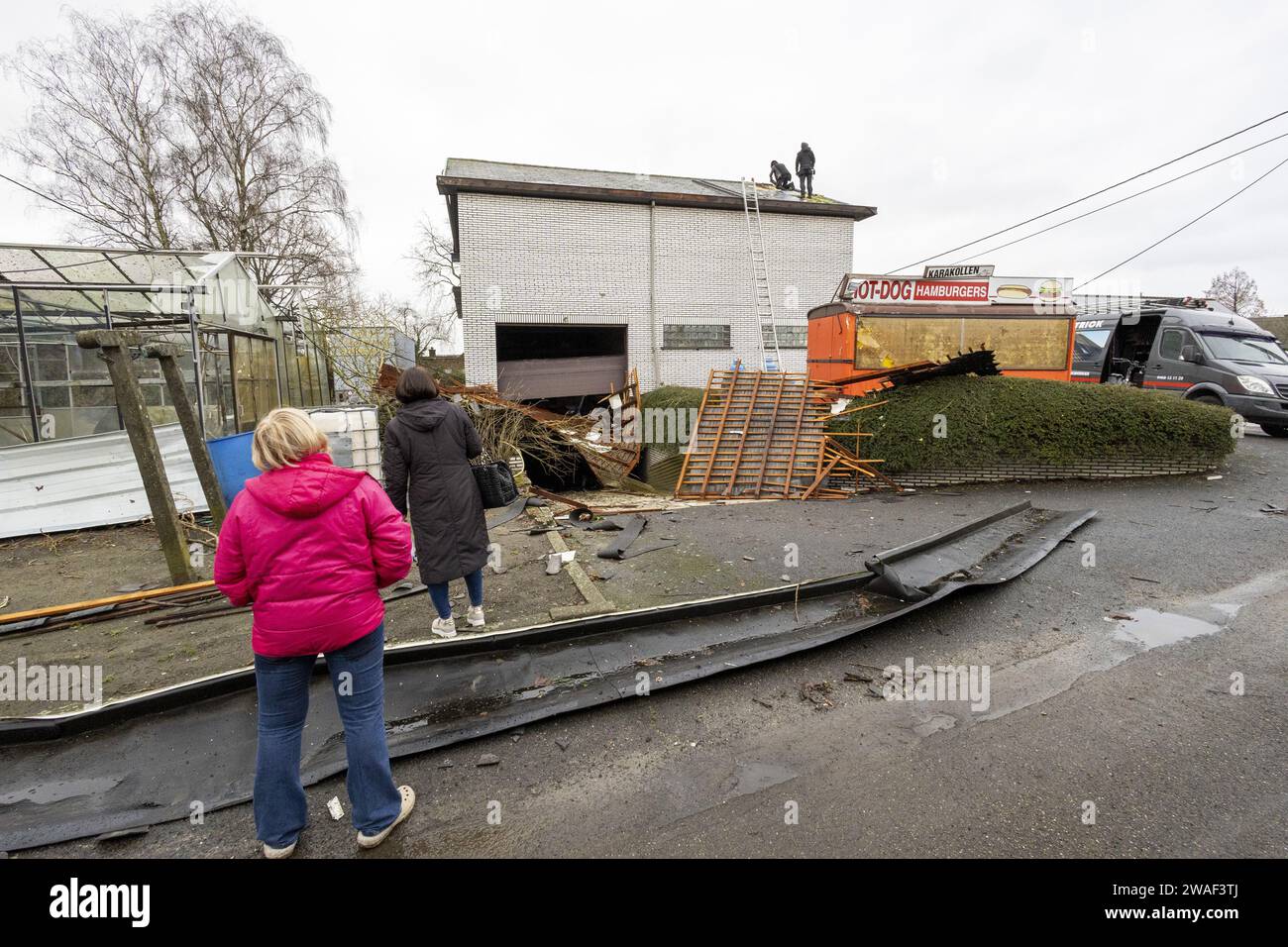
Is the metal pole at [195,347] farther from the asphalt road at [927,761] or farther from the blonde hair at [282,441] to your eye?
the asphalt road at [927,761]

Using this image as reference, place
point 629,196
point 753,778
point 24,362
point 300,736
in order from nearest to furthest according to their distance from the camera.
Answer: point 300,736, point 753,778, point 24,362, point 629,196

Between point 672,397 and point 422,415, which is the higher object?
point 672,397

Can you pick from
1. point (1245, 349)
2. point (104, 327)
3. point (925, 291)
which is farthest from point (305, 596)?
point (1245, 349)

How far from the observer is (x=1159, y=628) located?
13.9 feet

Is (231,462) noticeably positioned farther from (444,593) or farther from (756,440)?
(756,440)

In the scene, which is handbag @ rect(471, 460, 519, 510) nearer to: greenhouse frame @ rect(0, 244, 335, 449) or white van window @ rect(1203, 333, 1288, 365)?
greenhouse frame @ rect(0, 244, 335, 449)

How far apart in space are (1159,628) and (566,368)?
43.5 feet

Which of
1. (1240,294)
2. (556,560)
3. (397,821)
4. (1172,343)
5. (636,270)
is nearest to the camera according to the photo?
(397,821)

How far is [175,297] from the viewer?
358 inches

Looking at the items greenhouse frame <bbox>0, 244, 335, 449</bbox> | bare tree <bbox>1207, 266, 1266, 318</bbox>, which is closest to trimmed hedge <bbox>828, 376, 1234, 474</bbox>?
greenhouse frame <bbox>0, 244, 335, 449</bbox>

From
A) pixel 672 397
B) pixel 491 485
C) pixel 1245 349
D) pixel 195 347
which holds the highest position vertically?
pixel 1245 349

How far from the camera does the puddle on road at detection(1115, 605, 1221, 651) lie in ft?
13.4

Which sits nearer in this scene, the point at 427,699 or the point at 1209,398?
the point at 427,699
